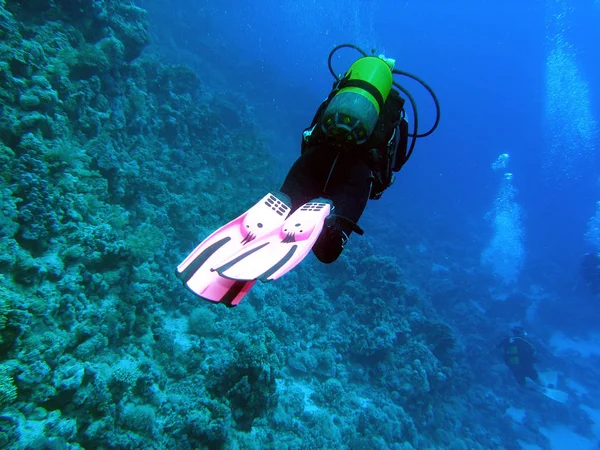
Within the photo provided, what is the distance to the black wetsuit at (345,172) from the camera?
3072mm

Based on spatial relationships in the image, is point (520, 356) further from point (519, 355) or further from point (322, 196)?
point (322, 196)

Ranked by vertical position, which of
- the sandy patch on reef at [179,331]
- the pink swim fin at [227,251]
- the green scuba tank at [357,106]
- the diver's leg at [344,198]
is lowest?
the sandy patch on reef at [179,331]

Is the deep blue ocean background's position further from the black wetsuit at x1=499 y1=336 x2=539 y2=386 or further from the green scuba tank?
the green scuba tank

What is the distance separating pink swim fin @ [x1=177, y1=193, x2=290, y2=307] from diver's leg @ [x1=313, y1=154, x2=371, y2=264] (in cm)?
48

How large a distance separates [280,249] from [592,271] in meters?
32.1

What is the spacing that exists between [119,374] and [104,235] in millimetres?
2910

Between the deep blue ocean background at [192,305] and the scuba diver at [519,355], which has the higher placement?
the scuba diver at [519,355]

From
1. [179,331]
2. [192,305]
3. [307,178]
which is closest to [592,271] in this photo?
[192,305]

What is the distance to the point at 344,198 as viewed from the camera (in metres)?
3.20

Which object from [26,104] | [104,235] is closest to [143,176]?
[26,104]

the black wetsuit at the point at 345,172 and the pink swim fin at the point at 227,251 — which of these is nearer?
the pink swim fin at the point at 227,251

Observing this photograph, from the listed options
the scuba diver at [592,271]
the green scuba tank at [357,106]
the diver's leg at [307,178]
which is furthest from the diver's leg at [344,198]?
the scuba diver at [592,271]

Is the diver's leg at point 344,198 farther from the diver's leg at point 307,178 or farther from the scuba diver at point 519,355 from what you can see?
the scuba diver at point 519,355

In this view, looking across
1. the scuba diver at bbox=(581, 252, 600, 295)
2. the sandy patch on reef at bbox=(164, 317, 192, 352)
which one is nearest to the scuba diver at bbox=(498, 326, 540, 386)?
the scuba diver at bbox=(581, 252, 600, 295)
